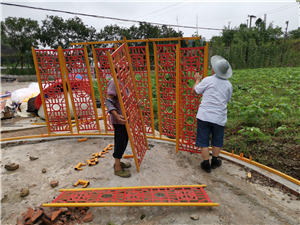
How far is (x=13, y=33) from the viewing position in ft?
67.5

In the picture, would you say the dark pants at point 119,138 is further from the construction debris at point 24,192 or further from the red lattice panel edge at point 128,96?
the construction debris at point 24,192

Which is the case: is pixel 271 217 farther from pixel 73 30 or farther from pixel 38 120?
pixel 73 30

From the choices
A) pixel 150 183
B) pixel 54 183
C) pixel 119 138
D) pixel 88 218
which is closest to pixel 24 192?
pixel 54 183

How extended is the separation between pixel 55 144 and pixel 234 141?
12.8 feet

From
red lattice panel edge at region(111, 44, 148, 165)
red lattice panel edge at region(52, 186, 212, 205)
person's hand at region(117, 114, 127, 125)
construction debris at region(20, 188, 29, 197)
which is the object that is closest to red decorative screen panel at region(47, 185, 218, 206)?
red lattice panel edge at region(52, 186, 212, 205)

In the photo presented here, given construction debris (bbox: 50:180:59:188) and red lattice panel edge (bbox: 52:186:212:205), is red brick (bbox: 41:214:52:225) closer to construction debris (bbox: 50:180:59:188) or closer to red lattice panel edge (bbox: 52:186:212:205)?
red lattice panel edge (bbox: 52:186:212:205)

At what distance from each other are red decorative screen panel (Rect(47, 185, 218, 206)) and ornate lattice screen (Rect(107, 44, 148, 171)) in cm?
60

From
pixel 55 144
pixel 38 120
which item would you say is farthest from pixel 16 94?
pixel 55 144

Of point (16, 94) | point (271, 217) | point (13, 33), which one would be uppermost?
point (13, 33)

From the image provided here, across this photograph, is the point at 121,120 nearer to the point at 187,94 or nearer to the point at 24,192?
the point at 187,94

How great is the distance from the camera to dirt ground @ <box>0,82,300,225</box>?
2303 millimetres

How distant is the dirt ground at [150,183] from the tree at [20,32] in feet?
69.2

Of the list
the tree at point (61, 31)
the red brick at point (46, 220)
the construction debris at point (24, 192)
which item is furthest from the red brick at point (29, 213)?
the tree at point (61, 31)

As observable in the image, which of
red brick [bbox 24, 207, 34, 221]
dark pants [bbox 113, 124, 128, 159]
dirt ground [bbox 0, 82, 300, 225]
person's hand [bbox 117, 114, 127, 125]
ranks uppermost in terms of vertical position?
person's hand [bbox 117, 114, 127, 125]
